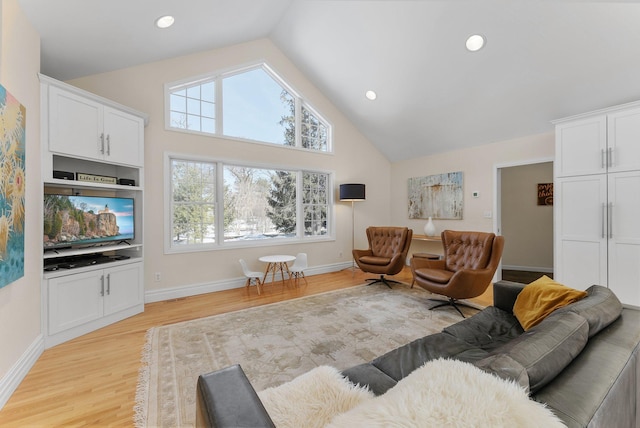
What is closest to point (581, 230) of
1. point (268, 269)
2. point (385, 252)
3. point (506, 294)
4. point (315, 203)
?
point (506, 294)

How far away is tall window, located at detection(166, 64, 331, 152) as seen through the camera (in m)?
4.11

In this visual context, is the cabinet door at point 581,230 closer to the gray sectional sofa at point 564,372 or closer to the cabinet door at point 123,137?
the gray sectional sofa at point 564,372

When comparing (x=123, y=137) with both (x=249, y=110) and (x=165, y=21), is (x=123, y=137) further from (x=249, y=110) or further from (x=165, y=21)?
(x=249, y=110)

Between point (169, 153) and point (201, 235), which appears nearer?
point (169, 153)

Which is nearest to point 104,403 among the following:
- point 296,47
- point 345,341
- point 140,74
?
point 345,341

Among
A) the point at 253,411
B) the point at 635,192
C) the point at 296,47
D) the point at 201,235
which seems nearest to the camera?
the point at 253,411

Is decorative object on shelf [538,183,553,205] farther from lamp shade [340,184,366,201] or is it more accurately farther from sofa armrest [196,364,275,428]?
sofa armrest [196,364,275,428]

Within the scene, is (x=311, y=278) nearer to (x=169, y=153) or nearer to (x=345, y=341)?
(x=345, y=341)

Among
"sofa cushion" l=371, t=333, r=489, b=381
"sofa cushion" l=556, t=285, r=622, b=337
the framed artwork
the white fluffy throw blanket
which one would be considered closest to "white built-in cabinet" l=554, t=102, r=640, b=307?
the framed artwork

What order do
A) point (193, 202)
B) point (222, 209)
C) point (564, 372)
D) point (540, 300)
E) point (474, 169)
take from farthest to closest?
point (474, 169)
point (222, 209)
point (193, 202)
point (540, 300)
point (564, 372)

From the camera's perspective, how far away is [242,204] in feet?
15.1

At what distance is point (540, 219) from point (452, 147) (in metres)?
2.45

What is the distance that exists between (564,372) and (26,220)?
345 cm

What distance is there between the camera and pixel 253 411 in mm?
855
